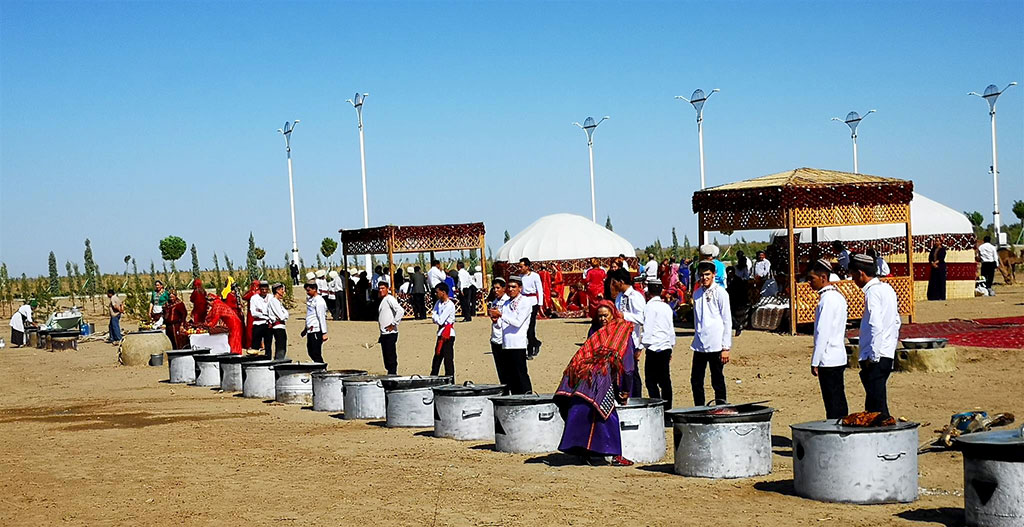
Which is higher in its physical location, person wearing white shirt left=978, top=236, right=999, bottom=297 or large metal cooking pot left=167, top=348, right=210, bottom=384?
person wearing white shirt left=978, top=236, right=999, bottom=297

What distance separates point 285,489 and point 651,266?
20790 millimetres

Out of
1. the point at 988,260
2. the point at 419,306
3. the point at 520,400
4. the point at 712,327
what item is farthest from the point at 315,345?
the point at 988,260

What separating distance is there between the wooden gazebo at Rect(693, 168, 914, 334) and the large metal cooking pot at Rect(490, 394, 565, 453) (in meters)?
12.1

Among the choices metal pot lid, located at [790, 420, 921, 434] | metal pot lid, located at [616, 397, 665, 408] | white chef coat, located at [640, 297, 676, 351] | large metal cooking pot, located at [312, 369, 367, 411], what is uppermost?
white chef coat, located at [640, 297, 676, 351]

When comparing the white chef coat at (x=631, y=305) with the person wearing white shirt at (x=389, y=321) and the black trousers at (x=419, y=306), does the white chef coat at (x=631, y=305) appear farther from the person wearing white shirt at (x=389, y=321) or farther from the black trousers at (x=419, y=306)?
the black trousers at (x=419, y=306)

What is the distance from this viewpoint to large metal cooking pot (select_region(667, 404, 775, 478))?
881 cm

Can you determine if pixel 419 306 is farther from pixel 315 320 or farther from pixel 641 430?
pixel 641 430

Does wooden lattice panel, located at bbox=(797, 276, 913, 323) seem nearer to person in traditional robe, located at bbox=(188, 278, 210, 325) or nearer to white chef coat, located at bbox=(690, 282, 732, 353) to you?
person in traditional robe, located at bbox=(188, 278, 210, 325)

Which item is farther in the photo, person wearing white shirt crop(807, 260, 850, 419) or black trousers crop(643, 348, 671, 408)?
black trousers crop(643, 348, 671, 408)

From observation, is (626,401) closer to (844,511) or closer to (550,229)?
(844,511)

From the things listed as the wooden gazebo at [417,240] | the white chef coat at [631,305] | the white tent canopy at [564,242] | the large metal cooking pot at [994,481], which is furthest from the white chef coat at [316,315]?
the white tent canopy at [564,242]

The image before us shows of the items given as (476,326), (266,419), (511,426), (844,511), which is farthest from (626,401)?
(476,326)

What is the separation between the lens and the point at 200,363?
19.7 m

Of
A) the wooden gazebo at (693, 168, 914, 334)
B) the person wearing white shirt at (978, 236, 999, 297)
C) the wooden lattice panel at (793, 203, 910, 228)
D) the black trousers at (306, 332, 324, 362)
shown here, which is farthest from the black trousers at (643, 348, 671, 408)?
the person wearing white shirt at (978, 236, 999, 297)
